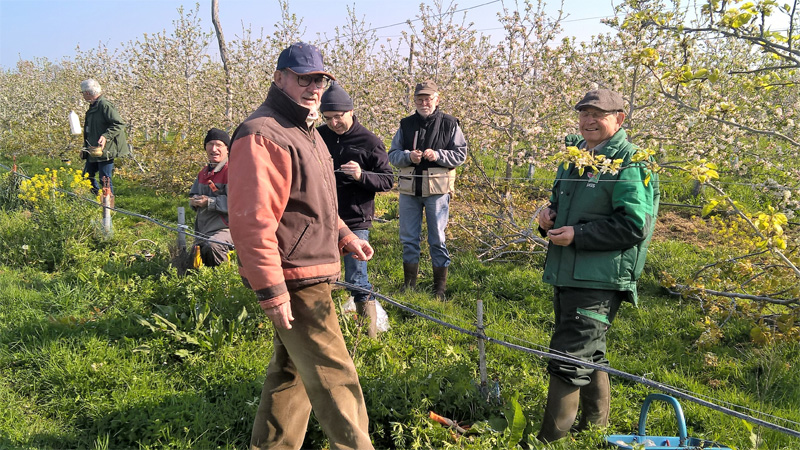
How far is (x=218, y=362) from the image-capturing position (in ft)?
12.3

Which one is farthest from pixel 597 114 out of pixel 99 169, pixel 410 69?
pixel 99 169

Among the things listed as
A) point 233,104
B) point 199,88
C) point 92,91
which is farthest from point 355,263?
point 199,88

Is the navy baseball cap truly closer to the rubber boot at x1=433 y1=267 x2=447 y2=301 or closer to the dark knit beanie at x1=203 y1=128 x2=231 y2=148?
the dark knit beanie at x1=203 y1=128 x2=231 y2=148

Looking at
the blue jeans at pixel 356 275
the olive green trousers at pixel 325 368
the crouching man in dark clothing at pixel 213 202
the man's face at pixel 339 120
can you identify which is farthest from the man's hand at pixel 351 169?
the olive green trousers at pixel 325 368

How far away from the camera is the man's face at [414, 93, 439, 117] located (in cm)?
529

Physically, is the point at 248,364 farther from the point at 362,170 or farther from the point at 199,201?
the point at 199,201

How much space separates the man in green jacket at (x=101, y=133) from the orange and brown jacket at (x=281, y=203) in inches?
290

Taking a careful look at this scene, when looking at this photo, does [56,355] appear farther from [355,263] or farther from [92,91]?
[92,91]

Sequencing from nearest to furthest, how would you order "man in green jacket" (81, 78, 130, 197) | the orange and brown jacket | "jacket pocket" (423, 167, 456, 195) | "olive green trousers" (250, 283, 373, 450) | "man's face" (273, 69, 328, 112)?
the orange and brown jacket → "olive green trousers" (250, 283, 373, 450) → "man's face" (273, 69, 328, 112) → "jacket pocket" (423, 167, 456, 195) → "man in green jacket" (81, 78, 130, 197)

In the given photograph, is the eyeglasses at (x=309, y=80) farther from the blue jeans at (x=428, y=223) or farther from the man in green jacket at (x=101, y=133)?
the man in green jacket at (x=101, y=133)

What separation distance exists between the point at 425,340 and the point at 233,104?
8.09 metres

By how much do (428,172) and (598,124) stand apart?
2516 mm

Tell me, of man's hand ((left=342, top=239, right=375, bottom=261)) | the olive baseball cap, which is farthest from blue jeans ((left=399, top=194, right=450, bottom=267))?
the olive baseball cap

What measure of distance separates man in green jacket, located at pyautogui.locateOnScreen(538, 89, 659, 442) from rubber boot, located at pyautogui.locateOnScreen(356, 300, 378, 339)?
1.61 m
